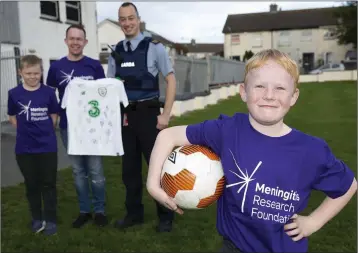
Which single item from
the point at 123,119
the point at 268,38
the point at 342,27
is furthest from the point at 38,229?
the point at 268,38

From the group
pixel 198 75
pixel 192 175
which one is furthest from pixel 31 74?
pixel 198 75

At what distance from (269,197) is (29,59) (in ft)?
11.3

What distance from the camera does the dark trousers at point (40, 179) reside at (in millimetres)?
4609

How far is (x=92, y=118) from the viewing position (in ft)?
15.6

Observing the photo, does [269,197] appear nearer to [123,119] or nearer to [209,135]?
[209,135]

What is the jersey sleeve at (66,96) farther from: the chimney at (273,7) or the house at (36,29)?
the chimney at (273,7)

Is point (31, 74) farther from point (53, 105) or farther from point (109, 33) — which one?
point (109, 33)

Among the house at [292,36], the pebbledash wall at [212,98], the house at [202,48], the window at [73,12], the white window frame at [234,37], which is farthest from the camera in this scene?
the house at [202,48]

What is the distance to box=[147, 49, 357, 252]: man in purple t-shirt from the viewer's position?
205cm

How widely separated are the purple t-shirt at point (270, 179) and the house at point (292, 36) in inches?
2402

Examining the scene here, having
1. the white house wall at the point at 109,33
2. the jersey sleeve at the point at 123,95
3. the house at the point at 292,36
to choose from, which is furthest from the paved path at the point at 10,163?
the house at the point at 292,36

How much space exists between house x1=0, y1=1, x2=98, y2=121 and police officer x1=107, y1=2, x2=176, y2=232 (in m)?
10.1

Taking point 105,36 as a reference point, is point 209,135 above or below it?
below

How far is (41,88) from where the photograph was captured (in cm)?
469
